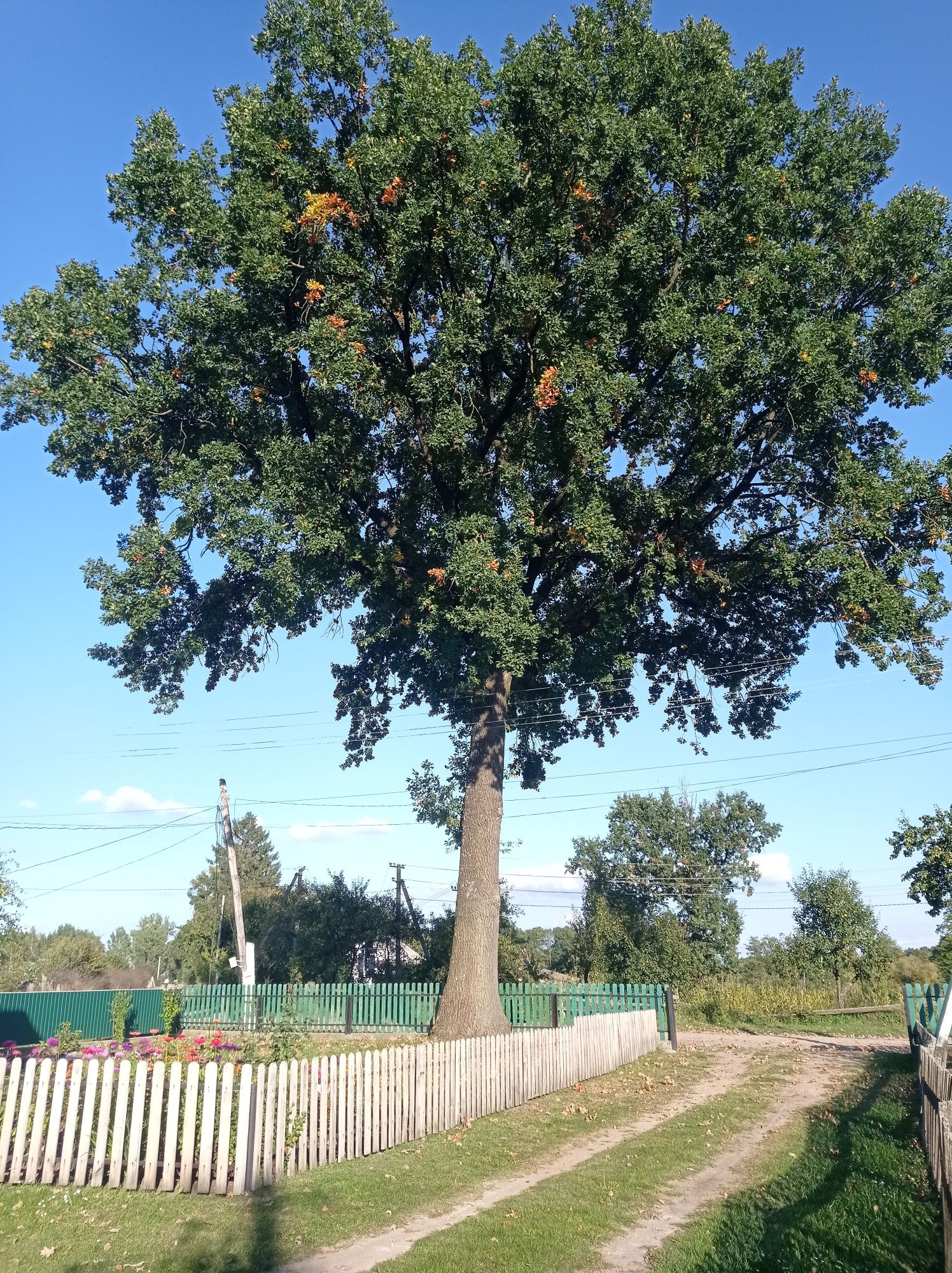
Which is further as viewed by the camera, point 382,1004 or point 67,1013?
point 67,1013

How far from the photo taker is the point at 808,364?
58.6 ft

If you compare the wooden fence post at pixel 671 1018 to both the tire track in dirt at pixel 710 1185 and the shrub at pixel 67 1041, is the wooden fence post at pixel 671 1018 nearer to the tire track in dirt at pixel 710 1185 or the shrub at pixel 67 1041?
the tire track in dirt at pixel 710 1185

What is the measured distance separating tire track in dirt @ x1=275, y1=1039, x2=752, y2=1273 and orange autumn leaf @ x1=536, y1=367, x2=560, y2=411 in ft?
41.6

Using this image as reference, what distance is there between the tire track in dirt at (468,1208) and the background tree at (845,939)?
98.9 ft

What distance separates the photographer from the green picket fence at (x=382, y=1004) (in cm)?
2322

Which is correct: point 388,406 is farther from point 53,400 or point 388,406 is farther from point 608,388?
point 53,400

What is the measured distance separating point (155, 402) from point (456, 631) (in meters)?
7.81

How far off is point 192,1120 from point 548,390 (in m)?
13.7

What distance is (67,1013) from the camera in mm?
33719

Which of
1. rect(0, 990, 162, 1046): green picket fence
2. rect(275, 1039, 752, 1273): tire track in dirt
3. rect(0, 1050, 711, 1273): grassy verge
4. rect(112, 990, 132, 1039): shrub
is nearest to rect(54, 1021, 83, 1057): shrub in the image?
rect(0, 1050, 711, 1273): grassy verge

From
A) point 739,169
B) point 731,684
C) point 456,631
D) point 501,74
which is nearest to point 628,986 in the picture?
point 731,684

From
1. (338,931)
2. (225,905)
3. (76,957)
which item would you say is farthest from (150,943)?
(338,931)

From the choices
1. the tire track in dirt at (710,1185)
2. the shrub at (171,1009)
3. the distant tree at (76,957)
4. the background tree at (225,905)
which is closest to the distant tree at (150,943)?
the background tree at (225,905)

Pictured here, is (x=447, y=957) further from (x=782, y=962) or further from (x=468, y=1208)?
(x=468, y=1208)
